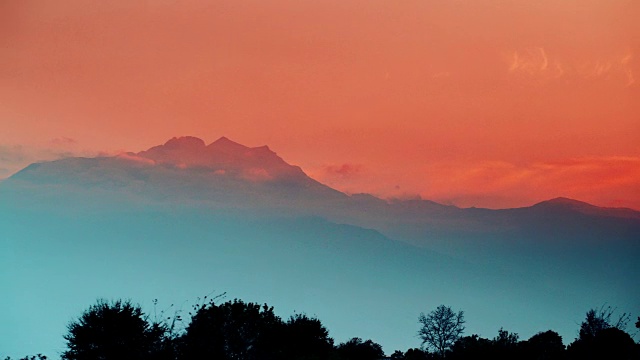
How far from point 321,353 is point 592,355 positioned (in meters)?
31.7

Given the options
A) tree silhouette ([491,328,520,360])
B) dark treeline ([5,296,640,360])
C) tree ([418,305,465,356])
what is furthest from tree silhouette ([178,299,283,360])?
tree ([418,305,465,356])

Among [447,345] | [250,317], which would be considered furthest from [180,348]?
[447,345]

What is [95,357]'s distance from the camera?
228ft

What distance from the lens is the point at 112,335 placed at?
232 feet

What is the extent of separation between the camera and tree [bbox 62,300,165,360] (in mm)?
69188

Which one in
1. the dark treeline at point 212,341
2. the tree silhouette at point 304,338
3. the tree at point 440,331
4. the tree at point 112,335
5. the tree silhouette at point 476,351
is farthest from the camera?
the tree at point 440,331

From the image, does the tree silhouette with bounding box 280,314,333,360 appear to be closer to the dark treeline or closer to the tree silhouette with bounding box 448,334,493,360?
the dark treeline

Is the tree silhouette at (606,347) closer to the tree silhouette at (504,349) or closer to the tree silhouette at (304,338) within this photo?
the tree silhouette at (504,349)

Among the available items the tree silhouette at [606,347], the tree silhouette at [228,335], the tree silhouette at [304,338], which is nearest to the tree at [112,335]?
the tree silhouette at [228,335]

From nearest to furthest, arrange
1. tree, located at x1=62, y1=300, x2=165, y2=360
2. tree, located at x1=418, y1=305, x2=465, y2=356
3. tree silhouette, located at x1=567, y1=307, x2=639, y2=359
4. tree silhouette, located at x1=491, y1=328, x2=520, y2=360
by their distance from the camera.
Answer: tree, located at x1=62, y1=300, x2=165, y2=360 < tree silhouette, located at x1=567, y1=307, x2=639, y2=359 < tree silhouette, located at x1=491, y1=328, x2=520, y2=360 < tree, located at x1=418, y1=305, x2=465, y2=356

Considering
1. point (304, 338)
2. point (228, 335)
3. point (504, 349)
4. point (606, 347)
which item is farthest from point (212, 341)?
point (606, 347)

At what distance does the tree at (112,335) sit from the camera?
2724 inches

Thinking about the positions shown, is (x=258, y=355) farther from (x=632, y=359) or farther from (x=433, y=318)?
(x=433, y=318)

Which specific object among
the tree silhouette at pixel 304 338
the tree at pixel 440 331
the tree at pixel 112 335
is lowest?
the tree at pixel 112 335
